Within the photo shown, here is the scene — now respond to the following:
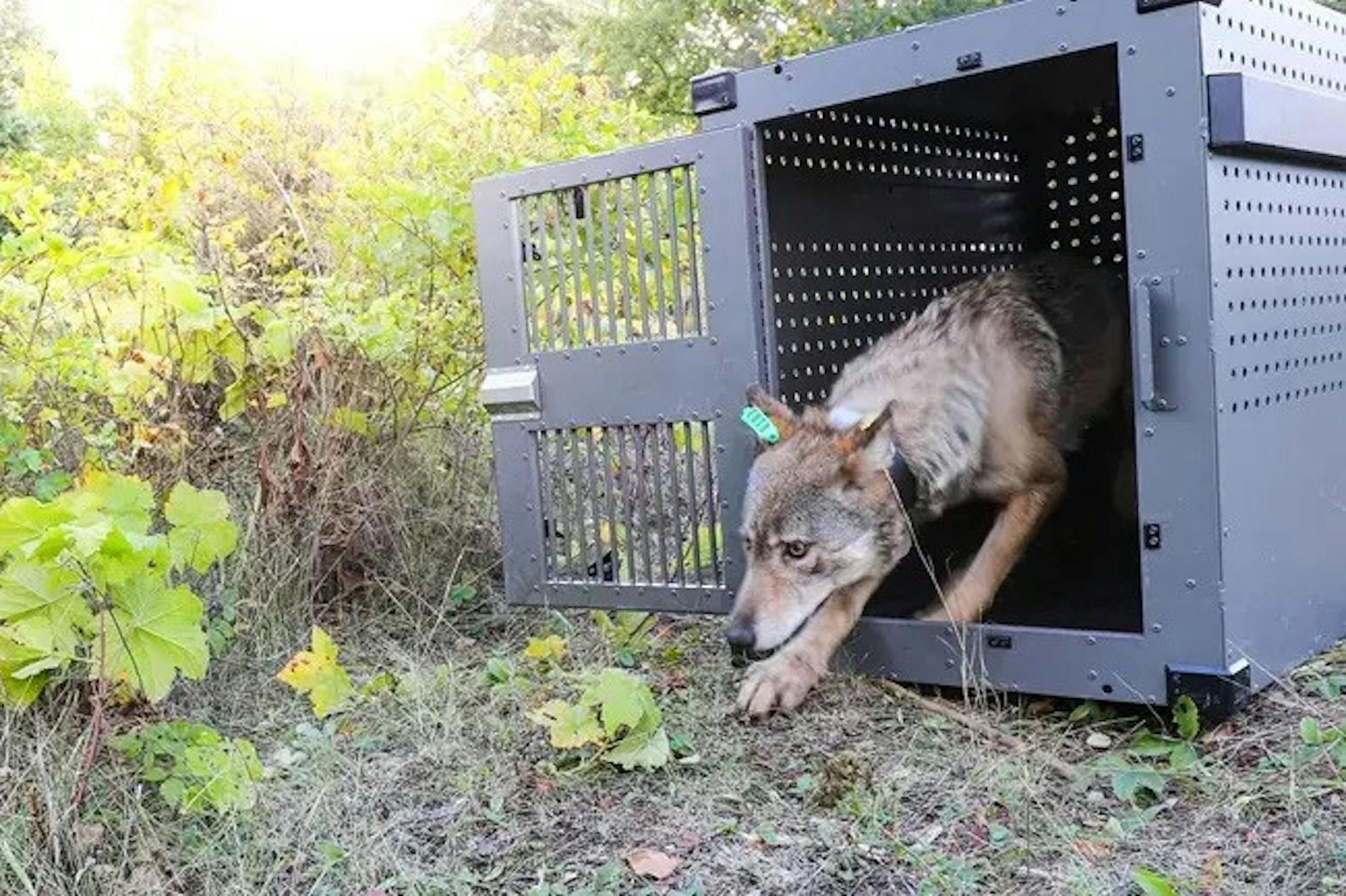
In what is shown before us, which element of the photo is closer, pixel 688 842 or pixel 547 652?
pixel 688 842

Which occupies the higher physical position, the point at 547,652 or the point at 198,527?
the point at 198,527

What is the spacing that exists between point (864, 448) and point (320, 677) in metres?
1.59

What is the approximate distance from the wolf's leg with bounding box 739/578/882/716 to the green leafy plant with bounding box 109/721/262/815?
124cm

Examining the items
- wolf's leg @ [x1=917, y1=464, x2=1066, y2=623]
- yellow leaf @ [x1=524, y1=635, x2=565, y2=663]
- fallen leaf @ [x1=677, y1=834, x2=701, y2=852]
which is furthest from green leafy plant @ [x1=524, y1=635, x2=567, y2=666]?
fallen leaf @ [x1=677, y1=834, x2=701, y2=852]

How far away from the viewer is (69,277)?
396cm

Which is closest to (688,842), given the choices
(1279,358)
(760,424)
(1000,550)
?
(760,424)

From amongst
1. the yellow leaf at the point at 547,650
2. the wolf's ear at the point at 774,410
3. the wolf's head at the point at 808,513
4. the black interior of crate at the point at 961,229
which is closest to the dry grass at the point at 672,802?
the yellow leaf at the point at 547,650

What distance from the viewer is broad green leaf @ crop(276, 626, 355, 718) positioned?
3.60m

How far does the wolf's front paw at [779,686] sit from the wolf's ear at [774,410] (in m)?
0.61

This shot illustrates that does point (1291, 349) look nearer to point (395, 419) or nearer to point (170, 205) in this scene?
point (395, 419)

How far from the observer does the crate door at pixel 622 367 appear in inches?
134

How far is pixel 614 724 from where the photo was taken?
3133mm

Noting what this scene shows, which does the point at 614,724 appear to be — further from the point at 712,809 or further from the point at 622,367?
the point at 622,367

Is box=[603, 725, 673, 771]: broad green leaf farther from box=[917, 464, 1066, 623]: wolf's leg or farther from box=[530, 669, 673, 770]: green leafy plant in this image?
box=[917, 464, 1066, 623]: wolf's leg
